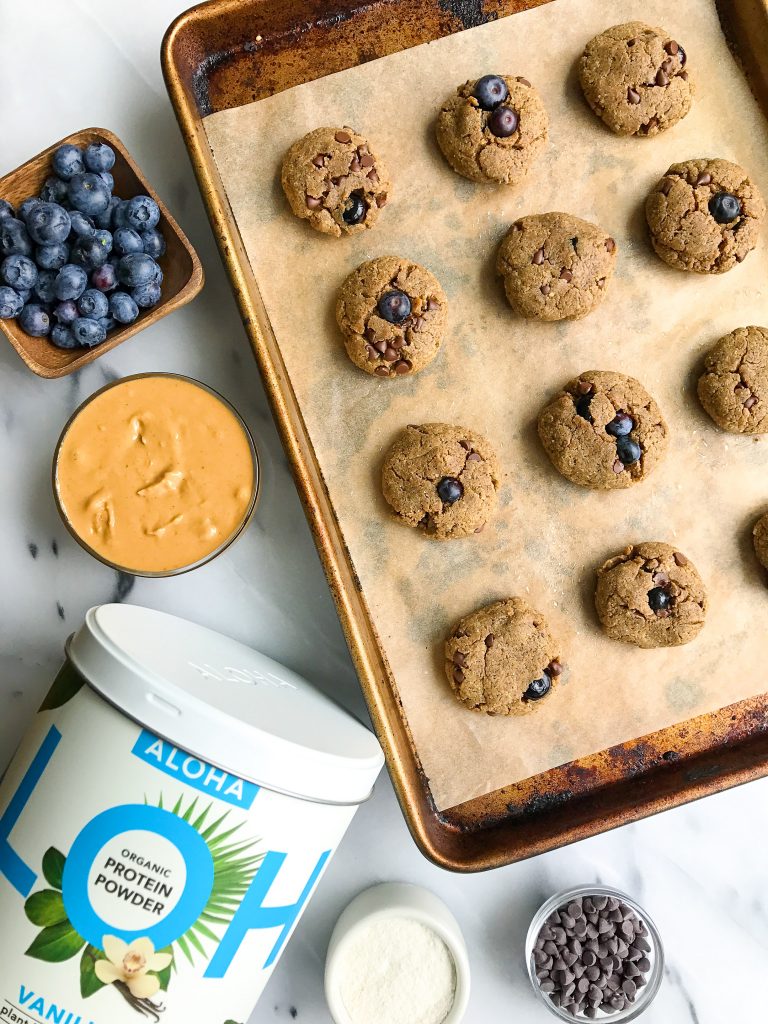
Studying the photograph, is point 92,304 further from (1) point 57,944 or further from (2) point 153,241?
(1) point 57,944

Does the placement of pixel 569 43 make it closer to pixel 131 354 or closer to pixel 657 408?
pixel 657 408

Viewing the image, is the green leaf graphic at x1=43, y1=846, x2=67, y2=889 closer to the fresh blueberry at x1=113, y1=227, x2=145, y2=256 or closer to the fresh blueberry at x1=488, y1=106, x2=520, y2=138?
the fresh blueberry at x1=113, y1=227, x2=145, y2=256

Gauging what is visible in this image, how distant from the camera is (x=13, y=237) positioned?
5.15ft

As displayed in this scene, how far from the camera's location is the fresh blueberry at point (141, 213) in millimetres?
1579

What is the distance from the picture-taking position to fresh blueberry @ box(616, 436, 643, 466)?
163 cm

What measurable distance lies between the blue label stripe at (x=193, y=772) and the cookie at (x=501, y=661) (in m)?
0.53

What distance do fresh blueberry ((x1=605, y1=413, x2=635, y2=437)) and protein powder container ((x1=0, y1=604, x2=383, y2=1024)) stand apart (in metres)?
0.80

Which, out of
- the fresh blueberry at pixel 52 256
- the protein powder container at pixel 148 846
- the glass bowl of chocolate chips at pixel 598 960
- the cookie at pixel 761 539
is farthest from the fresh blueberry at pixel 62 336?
the glass bowl of chocolate chips at pixel 598 960

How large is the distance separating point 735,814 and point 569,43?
1600mm

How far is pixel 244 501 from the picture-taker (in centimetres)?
163

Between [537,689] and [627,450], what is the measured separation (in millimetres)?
481

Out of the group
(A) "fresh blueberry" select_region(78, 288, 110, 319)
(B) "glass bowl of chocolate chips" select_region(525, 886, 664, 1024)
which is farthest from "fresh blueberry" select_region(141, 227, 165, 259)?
(B) "glass bowl of chocolate chips" select_region(525, 886, 664, 1024)

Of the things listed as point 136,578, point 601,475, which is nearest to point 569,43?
point 601,475

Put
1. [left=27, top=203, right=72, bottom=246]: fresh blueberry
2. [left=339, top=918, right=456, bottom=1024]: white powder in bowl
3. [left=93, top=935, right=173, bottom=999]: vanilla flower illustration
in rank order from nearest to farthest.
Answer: [left=93, top=935, right=173, bottom=999]: vanilla flower illustration
[left=27, top=203, right=72, bottom=246]: fresh blueberry
[left=339, top=918, right=456, bottom=1024]: white powder in bowl
